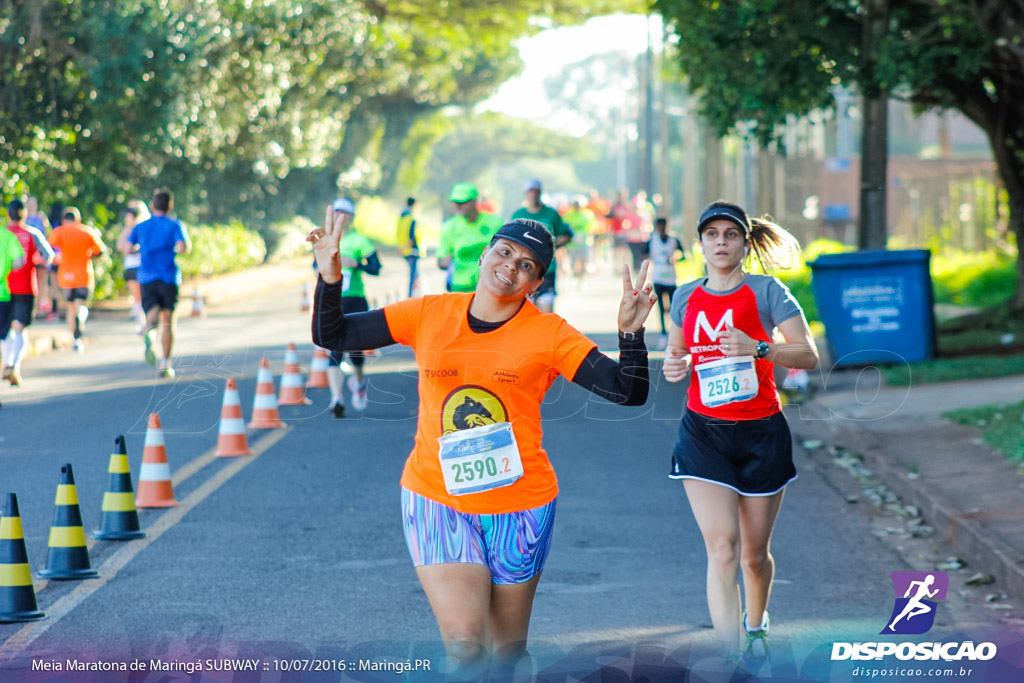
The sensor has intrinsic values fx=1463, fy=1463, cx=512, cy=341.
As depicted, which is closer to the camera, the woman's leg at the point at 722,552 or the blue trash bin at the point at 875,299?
the woman's leg at the point at 722,552

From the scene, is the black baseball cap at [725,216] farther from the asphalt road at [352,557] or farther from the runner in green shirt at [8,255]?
the runner in green shirt at [8,255]

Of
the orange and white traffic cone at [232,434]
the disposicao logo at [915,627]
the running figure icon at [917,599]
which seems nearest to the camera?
the disposicao logo at [915,627]

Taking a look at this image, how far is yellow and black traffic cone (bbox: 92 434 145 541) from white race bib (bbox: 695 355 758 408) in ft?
12.4

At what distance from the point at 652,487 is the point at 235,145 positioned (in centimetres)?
2892

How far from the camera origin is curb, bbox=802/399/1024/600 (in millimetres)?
7320

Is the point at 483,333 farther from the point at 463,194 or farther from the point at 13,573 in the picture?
the point at 463,194

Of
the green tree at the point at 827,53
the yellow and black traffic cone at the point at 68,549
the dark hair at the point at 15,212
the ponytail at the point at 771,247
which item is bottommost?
the yellow and black traffic cone at the point at 68,549

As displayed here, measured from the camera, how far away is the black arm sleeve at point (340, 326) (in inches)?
178

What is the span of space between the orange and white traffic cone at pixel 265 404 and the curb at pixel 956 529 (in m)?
4.86

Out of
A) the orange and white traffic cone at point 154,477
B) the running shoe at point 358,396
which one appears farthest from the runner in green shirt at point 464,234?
the orange and white traffic cone at point 154,477

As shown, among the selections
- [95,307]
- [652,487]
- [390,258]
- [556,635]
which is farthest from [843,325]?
[390,258]

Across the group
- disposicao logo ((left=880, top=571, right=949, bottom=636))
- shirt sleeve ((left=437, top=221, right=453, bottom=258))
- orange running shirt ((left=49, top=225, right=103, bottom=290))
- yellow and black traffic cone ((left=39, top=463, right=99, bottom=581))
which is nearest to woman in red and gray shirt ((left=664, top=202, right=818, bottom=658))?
disposicao logo ((left=880, top=571, right=949, bottom=636))

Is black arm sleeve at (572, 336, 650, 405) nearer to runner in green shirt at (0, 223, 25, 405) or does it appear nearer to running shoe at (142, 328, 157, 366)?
runner in green shirt at (0, 223, 25, 405)

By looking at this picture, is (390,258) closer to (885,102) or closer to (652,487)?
(885,102)
